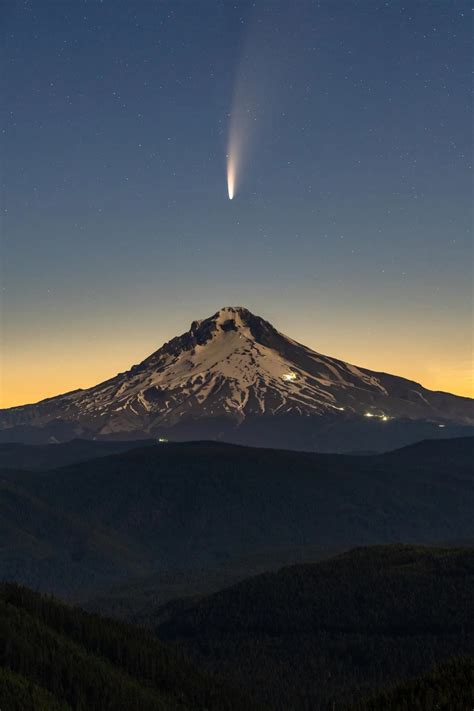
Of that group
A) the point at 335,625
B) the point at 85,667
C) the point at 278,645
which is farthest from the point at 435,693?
the point at 335,625

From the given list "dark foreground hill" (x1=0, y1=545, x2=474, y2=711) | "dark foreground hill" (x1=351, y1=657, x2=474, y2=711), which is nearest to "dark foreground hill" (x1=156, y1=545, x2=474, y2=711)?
"dark foreground hill" (x1=0, y1=545, x2=474, y2=711)

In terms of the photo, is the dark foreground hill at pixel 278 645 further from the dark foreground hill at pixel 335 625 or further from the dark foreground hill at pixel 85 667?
the dark foreground hill at pixel 335 625

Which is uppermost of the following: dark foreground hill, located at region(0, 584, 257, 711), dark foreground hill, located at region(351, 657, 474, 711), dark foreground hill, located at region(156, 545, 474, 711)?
dark foreground hill, located at region(351, 657, 474, 711)

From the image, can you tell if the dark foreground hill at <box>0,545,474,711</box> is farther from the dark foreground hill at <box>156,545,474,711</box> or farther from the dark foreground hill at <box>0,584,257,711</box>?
the dark foreground hill at <box>156,545,474,711</box>

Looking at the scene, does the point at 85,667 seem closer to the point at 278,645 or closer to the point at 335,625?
the point at 278,645

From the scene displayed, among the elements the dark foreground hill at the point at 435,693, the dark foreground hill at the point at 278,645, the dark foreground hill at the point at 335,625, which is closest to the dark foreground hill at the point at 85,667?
the dark foreground hill at the point at 278,645

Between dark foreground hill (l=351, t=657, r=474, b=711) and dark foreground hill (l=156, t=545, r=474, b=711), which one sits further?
dark foreground hill (l=156, t=545, r=474, b=711)
